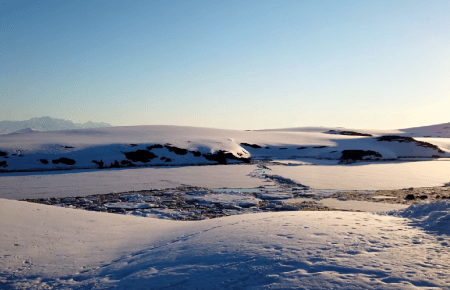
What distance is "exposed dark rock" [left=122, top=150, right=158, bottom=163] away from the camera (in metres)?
23.4

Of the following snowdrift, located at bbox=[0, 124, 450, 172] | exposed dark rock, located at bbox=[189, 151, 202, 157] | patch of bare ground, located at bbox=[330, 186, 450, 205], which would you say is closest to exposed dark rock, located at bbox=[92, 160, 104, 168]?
snowdrift, located at bbox=[0, 124, 450, 172]

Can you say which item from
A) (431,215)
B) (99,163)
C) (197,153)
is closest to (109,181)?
(99,163)

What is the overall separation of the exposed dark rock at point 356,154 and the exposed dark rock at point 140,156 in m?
17.5

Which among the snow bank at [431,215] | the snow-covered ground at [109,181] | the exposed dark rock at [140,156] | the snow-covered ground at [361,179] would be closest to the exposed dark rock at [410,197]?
the snow-covered ground at [361,179]

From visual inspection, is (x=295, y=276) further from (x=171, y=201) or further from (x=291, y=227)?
(x=171, y=201)

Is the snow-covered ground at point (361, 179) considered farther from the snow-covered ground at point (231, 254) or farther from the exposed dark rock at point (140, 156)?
the exposed dark rock at point (140, 156)

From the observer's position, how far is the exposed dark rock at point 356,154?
29.4m

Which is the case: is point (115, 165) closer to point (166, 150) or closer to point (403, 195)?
point (166, 150)

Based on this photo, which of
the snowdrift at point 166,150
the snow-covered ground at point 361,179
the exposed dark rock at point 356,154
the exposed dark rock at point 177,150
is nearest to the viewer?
the snow-covered ground at point 361,179

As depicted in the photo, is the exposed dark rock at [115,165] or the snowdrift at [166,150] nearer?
the snowdrift at [166,150]

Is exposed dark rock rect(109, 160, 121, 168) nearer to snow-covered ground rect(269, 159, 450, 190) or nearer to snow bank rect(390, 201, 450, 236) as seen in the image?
snow-covered ground rect(269, 159, 450, 190)

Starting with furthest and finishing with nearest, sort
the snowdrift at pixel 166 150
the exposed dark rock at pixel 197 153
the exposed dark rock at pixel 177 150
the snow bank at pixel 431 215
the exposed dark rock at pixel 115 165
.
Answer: the exposed dark rock at pixel 197 153, the exposed dark rock at pixel 177 150, the exposed dark rock at pixel 115 165, the snowdrift at pixel 166 150, the snow bank at pixel 431 215

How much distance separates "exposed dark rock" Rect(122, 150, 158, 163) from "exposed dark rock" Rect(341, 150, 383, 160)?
1753 cm

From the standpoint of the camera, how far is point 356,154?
97.6 feet
